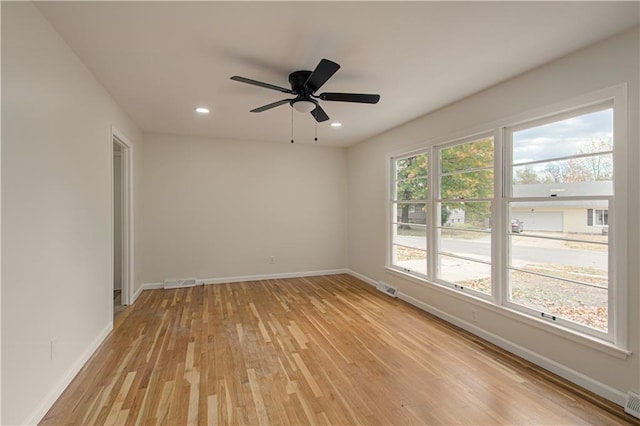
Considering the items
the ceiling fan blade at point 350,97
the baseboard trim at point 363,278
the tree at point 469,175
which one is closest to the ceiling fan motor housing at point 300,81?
the ceiling fan blade at point 350,97

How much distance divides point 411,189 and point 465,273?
1.47m

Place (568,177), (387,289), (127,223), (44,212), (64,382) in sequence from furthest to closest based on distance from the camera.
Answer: (387,289) → (127,223) → (568,177) → (64,382) → (44,212)

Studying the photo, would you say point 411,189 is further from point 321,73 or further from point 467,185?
point 321,73

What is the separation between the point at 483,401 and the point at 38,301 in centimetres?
307

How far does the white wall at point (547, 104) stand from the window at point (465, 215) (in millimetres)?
243

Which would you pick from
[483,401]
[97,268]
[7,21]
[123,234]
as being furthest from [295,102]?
[123,234]

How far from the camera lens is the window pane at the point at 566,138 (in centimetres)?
229

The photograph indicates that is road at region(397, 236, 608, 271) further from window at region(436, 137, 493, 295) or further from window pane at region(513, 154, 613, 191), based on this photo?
window pane at region(513, 154, 613, 191)

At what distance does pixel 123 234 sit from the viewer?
413 centimetres

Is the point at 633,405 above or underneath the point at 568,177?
underneath

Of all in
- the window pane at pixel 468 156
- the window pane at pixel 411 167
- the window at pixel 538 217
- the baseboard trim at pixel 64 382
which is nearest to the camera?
the baseboard trim at pixel 64 382

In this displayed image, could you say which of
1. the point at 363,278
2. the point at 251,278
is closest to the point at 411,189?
the point at 363,278

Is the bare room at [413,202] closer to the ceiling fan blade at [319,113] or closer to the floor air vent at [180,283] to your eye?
the ceiling fan blade at [319,113]

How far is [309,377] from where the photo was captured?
2.40 metres
